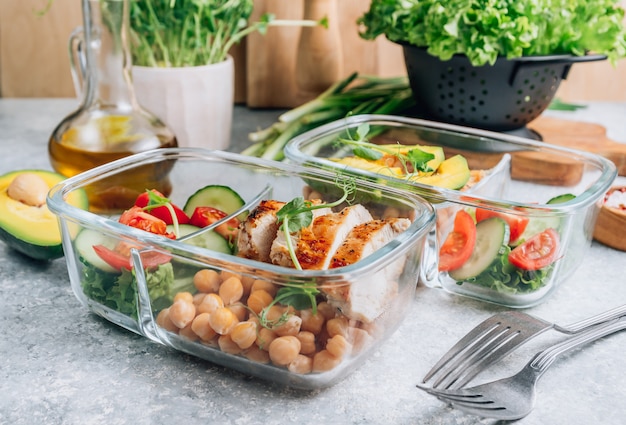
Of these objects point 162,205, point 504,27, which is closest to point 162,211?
point 162,205

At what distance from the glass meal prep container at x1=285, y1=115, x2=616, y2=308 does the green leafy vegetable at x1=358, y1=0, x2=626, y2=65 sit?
0.21m

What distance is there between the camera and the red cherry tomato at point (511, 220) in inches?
39.6

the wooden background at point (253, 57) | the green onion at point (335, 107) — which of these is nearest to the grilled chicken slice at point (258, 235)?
the green onion at point (335, 107)

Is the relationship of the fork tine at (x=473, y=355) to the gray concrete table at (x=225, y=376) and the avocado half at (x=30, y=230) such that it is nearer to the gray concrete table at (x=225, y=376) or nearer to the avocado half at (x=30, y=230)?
the gray concrete table at (x=225, y=376)

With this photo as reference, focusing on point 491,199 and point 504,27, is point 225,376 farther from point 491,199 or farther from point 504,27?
point 504,27

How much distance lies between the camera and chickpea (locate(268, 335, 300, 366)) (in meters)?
0.78

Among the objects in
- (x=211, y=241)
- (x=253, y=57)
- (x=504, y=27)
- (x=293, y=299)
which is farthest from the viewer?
(x=253, y=57)

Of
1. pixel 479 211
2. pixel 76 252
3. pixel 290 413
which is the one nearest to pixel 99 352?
pixel 76 252

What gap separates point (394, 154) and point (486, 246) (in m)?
0.21

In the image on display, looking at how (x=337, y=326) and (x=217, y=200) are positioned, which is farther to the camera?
(x=217, y=200)

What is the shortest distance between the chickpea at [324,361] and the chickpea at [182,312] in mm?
146

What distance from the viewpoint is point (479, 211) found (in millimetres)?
1006

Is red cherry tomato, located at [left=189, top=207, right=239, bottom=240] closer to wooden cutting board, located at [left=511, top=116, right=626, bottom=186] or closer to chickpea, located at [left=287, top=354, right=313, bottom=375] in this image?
chickpea, located at [left=287, top=354, right=313, bottom=375]

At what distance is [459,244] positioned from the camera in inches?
40.7
